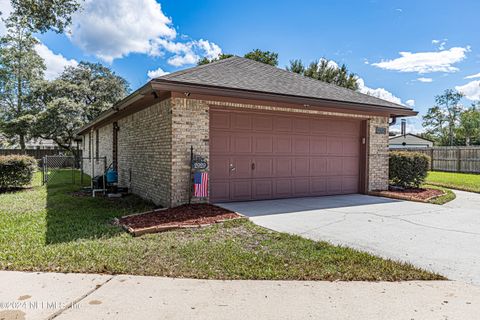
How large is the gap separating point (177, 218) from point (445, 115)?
56.4 meters

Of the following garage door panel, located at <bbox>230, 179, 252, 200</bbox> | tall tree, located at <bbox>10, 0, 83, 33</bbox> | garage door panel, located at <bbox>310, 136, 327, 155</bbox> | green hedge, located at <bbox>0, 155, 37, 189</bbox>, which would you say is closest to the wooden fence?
garage door panel, located at <bbox>310, 136, 327, 155</bbox>

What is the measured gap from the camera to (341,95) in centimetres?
979

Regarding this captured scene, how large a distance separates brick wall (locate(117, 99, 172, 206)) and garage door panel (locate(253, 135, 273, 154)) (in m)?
2.31

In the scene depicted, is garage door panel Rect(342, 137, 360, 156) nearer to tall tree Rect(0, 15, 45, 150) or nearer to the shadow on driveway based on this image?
the shadow on driveway

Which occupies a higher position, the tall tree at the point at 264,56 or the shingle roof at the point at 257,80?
the tall tree at the point at 264,56

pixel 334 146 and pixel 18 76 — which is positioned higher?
pixel 18 76

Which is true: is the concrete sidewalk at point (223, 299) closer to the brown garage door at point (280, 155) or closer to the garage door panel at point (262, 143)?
the brown garage door at point (280, 155)

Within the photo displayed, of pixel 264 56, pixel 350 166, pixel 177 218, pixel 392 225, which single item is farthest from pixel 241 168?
pixel 264 56

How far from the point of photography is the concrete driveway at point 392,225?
425 cm

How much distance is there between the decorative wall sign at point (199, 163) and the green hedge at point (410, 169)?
23.2 feet

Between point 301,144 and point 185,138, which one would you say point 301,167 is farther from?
point 185,138

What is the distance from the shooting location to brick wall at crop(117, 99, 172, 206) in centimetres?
739

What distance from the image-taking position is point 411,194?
9672 millimetres

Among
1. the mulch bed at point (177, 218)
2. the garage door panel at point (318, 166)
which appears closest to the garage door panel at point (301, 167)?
the garage door panel at point (318, 166)
